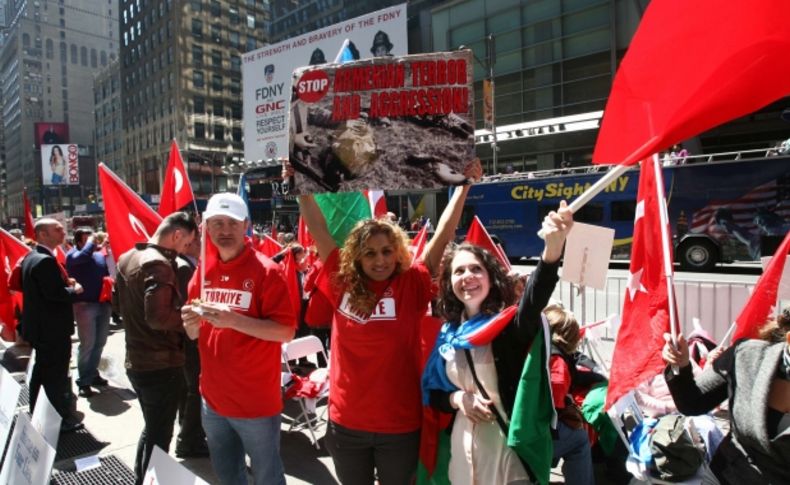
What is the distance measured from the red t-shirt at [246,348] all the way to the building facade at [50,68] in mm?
122332

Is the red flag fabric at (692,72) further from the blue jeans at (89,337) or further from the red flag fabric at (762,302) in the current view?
the blue jeans at (89,337)

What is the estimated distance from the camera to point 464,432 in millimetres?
2193

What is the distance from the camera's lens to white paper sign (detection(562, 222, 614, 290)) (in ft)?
15.4

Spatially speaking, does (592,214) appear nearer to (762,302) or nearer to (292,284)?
(762,302)

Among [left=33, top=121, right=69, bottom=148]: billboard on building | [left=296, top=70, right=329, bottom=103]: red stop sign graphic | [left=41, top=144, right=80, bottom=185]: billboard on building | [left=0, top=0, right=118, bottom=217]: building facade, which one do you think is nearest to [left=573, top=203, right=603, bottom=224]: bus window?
[left=296, top=70, right=329, bottom=103]: red stop sign graphic

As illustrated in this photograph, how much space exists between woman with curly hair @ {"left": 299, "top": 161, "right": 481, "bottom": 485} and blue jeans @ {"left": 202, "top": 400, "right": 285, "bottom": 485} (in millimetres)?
463

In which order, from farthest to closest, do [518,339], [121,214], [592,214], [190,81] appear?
1. [190,81]
2. [592,214]
3. [121,214]
4. [518,339]

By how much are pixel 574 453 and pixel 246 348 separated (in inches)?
82.8

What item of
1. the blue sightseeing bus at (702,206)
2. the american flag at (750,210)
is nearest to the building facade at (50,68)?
the blue sightseeing bus at (702,206)

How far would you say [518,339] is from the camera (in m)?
2.10

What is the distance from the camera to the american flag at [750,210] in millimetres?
13891

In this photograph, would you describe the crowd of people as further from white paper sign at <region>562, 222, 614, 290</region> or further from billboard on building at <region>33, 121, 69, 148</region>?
billboard on building at <region>33, 121, 69, 148</region>

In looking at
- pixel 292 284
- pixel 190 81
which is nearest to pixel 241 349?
pixel 292 284

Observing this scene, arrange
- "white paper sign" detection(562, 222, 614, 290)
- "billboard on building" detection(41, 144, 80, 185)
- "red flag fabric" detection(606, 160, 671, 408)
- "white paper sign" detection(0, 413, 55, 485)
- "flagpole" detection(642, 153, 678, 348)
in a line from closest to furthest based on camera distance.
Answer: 1. "white paper sign" detection(0, 413, 55, 485)
2. "flagpole" detection(642, 153, 678, 348)
3. "red flag fabric" detection(606, 160, 671, 408)
4. "white paper sign" detection(562, 222, 614, 290)
5. "billboard on building" detection(41, 144, 80, 185)
